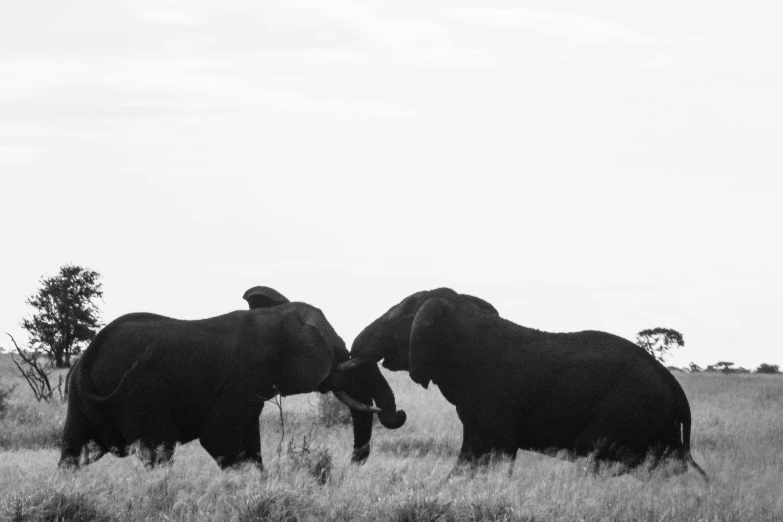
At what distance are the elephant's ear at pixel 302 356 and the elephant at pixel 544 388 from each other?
1.70 ft

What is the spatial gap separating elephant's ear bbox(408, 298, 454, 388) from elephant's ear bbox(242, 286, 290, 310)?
195cm

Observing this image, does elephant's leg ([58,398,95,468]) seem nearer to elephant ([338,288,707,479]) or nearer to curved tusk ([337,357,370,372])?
curved tusk ([337,357,370,372])

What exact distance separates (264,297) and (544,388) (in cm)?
380

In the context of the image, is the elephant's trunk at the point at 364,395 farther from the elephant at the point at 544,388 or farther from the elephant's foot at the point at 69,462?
the elephant's foot at the point at 69,462

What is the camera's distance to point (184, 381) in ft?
45.7

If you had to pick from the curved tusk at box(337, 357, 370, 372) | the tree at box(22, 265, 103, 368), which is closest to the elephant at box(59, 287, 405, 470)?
the curved tusk at box(337, 357, 370, 372)

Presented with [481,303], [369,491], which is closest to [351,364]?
[481,303]

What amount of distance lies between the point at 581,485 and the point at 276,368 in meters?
3.89

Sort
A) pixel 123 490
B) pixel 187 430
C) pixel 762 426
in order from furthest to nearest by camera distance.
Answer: pixel 762 426
pixel 187 430
pixel 123 490

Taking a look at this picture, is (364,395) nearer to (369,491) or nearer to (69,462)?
(369,491)

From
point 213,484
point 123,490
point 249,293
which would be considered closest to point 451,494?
point 213,484

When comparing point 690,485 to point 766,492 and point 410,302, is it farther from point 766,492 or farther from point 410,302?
point 410,302

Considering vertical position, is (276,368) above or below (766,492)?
above

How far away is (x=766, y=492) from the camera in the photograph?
45.4ft
